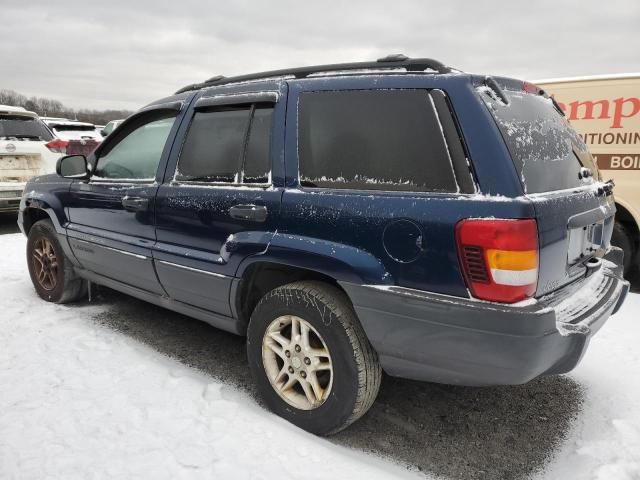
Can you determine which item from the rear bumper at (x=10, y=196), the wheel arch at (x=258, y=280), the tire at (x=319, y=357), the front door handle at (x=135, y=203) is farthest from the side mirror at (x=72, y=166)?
the rear bumper at (x=10, y=196)

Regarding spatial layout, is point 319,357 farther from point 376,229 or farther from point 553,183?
point 553,183

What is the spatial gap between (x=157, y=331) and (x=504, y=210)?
2.90 metres

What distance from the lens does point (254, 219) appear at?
2.51m

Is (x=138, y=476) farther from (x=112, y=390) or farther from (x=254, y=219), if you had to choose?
(x=254, y=219)

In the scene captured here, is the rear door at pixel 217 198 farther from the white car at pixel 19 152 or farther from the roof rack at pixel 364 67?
the white car at pixel 19 152

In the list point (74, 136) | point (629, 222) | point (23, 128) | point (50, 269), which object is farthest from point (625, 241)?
point (74, 136)

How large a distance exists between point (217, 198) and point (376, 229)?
104 cm

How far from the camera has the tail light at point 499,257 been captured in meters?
1.85

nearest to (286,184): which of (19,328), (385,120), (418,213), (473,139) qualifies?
(385,120)

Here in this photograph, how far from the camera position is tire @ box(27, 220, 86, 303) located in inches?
164

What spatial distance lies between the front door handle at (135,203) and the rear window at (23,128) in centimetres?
522

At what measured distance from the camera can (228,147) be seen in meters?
2.81

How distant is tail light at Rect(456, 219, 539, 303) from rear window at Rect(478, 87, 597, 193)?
0.70 feet

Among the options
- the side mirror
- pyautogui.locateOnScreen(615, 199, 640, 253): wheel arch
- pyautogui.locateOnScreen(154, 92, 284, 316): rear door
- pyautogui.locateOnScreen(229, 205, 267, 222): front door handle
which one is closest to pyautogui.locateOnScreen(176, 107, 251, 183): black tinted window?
pyautogui.locateOnScreen(154, 92, 284, 316): rear door
